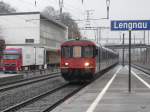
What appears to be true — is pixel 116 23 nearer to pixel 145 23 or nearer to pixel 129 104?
pixel 145 23

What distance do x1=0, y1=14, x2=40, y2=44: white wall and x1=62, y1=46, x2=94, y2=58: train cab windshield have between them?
2001 inches

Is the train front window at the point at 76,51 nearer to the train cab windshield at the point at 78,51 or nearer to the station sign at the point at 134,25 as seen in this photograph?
the train cab windshield at the point at 78,51

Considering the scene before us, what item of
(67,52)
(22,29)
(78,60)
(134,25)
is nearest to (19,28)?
(22,29)

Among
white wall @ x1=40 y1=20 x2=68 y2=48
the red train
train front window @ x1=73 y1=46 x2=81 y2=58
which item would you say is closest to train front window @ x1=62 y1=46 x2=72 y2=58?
the red train

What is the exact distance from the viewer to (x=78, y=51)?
88.0 ft

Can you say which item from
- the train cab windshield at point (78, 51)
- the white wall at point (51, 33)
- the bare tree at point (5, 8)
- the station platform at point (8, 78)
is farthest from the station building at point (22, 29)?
the train cab windshield at point (78, 51)

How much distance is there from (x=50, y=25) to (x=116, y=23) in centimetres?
7545

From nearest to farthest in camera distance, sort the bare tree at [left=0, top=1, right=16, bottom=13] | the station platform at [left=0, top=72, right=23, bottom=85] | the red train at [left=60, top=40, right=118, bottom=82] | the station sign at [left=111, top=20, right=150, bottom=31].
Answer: the station sign at [left=111, top=20, right=150, bottom=31] → the red train at [left=60, top=40, right=118, bottom=82] → the station platform at [left=0, top=72, right=23, bottom=85] → the bare tree at [left=0, top=1, right=16, bottom=13]

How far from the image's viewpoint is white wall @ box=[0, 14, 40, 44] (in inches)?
3063

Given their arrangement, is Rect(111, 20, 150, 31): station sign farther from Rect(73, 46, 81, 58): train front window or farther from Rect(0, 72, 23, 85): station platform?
Rect(0, 72, 23, 85): station platform

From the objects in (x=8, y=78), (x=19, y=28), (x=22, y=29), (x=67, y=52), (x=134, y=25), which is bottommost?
(x=8, y=78)

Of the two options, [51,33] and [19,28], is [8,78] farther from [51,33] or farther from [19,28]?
[51,33]

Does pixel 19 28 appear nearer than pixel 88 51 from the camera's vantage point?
No

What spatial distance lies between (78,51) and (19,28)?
53.0 meters
